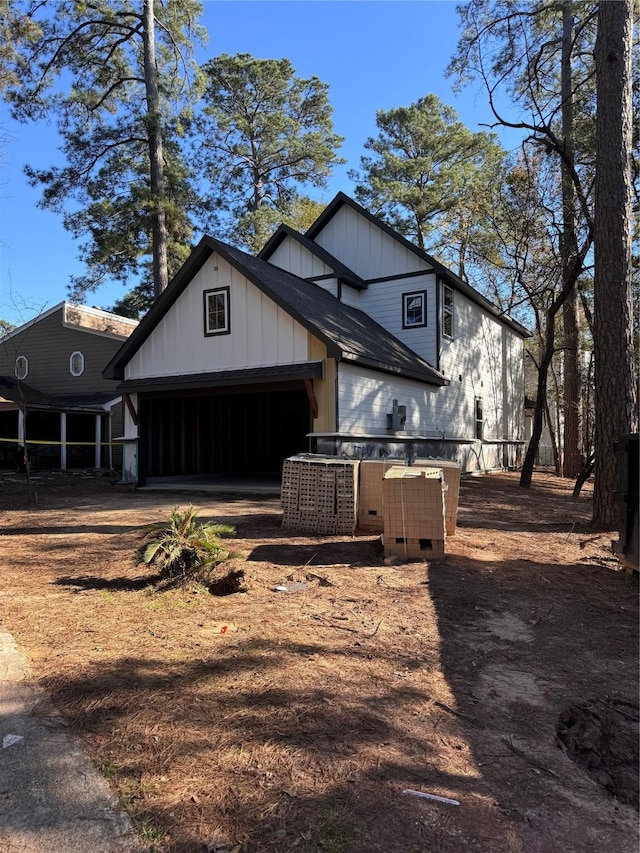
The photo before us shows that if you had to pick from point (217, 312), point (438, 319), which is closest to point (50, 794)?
point (217, 312)

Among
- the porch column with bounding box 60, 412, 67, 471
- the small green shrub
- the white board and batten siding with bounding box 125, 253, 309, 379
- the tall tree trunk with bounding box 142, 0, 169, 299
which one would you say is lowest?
the small green shrub

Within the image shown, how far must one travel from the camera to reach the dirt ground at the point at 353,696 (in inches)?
84.8

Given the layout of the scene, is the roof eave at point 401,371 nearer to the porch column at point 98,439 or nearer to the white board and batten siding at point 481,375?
the white board and batten siding at point 481,375

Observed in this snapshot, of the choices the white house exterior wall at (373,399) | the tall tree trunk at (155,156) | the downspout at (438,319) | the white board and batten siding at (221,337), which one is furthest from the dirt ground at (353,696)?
the tall tree trunk at (155,156)

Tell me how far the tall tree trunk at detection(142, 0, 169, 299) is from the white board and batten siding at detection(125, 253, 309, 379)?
5505mm

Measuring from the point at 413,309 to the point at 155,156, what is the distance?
38.3 feet

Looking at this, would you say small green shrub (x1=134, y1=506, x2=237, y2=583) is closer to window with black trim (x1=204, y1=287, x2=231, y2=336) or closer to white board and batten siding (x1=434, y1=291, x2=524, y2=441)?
window with black trim (x1=204, y1=287, x2=231, y2=336)

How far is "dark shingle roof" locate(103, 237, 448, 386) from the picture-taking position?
12.2 metres

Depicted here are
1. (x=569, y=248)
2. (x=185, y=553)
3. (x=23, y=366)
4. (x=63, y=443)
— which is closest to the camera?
(x=185, y=553)

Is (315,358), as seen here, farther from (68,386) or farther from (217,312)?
(68,386)

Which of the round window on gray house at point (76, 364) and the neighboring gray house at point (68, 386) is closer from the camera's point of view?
the neighboring gray house at point (68, 386)

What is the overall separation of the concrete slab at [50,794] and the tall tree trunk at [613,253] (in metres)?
7.42

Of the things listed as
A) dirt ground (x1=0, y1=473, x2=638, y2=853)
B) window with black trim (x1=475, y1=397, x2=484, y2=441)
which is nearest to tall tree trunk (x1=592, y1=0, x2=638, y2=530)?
dirt ground (x1=0, y1=473, x2=638, y2=853)

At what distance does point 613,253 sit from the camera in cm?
802
